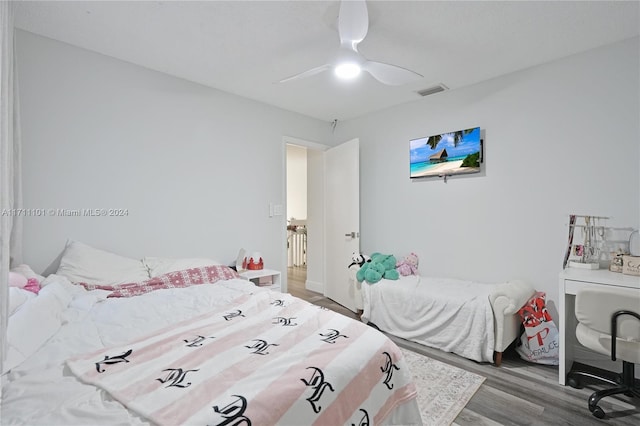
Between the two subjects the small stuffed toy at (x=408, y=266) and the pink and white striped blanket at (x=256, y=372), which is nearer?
the pink and white striped blanket at (x=256, y=372)

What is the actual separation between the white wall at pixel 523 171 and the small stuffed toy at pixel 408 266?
80 mm

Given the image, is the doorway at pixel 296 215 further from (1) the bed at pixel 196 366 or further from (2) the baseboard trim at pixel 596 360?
(1) the bed at pixel 196 366

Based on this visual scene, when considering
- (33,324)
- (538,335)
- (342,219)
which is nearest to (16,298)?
(33,324)

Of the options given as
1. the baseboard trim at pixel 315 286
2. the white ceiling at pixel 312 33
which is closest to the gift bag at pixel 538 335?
the white ceiling at pixel 312 33

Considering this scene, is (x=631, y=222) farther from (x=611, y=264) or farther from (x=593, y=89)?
(x=593, y=89)

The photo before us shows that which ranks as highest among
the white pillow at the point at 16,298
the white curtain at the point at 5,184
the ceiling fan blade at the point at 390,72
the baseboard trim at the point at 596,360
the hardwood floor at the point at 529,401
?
the ceiling fan blade at the point at 390,72

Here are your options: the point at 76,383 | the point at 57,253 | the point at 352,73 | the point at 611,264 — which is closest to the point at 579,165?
the point at 611,264

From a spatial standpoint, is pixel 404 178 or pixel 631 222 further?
pixel 404 178

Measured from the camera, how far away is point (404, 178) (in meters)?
3.71

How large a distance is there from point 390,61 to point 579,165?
1811 mm

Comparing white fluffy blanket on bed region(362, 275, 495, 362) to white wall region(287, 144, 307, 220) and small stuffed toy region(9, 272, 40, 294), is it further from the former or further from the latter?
white wall region(287, 144, 307, 220)

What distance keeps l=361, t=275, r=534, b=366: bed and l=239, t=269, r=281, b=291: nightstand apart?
963mm

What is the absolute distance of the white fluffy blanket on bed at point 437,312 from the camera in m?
2.52

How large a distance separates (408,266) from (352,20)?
259 centimetres
